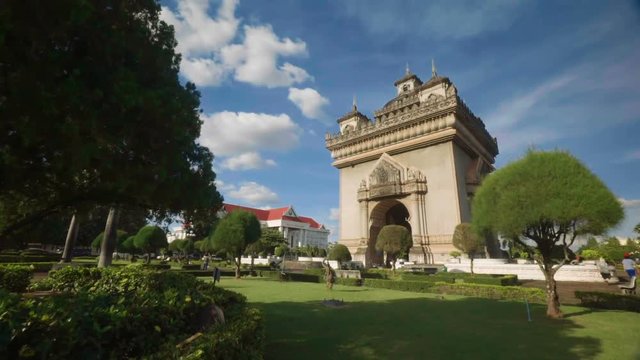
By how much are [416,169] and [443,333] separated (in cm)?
3372

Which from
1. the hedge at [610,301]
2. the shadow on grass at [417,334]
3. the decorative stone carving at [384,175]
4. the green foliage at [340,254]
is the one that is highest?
the decorative stone carving at [384,175]

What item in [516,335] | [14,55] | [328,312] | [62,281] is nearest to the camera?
[14,55]

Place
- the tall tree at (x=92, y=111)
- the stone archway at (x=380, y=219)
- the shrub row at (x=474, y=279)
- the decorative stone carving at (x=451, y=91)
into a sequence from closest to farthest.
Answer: the tall tree at (x=92, y=111), the shrub row at (x=474, y=279), the decorative stone carving at (x=451, y=91), the stone archway at (x=380, y=219)

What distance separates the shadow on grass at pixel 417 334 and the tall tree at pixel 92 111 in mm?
4886

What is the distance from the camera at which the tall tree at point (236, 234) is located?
29.3 metres

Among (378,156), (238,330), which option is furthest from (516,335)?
(378,156)

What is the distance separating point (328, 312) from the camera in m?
11.6

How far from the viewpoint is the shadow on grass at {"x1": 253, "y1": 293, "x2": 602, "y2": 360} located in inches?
277

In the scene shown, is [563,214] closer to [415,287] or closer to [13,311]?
[415,287]

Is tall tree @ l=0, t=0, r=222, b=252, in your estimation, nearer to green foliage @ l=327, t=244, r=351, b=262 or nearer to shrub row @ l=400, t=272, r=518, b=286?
shrub row @ l=400, t=272, r=518, b=286

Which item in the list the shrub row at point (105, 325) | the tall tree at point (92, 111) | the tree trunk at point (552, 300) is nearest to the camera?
the shrub row at point (105, 325)

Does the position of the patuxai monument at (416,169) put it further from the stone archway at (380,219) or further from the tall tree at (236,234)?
the tall tree at (236,234)

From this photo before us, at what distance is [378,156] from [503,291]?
30363 mm

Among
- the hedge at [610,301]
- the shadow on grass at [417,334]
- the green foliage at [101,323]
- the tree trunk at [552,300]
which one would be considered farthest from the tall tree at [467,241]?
the green foliage at [101,323]
